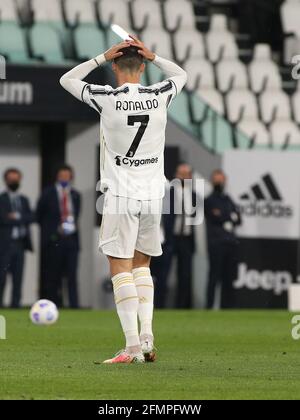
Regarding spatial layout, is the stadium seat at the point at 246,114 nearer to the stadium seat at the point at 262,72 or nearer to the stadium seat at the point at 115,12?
the stadium seat at the point at 262,72

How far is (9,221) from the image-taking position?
63.5ft

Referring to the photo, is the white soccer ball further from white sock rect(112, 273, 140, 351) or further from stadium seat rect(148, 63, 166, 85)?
stadium seat rect(148, 63, 166, 85)

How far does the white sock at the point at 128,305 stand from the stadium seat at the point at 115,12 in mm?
12465

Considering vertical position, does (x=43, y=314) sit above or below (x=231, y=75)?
below

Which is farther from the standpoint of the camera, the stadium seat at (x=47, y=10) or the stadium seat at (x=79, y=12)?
the stadium seat at (x=79, y=12)

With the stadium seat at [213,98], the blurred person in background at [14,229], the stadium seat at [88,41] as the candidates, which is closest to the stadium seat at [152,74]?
the stadium seat at [88,41]

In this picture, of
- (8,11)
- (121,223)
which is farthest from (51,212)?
(121,223)

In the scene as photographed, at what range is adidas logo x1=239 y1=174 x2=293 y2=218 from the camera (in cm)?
2034

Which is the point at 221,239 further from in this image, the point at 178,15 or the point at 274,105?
the point at 178,15

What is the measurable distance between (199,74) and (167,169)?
2.43m

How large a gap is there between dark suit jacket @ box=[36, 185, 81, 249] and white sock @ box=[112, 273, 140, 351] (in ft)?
32.3

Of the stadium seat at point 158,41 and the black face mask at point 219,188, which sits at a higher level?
the stadium seat at point 158,41

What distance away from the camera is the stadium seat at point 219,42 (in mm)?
22516
